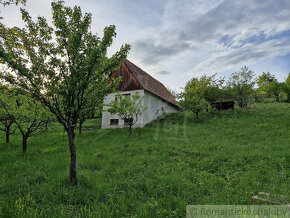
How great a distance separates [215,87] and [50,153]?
19.0m

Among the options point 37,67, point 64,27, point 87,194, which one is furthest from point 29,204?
point 64,27

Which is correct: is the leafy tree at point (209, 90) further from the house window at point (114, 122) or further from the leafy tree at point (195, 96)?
the house window at point (114, 122)

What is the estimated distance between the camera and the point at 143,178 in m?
5.79

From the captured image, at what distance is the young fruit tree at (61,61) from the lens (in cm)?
475

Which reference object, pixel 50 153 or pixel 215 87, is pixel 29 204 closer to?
pixel 50 153

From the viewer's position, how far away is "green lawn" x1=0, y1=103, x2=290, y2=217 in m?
4.10

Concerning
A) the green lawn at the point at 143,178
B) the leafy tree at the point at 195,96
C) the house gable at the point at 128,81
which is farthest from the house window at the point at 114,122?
the green lawn at the point at 143,178

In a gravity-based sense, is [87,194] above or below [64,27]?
below

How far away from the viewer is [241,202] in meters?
4.09

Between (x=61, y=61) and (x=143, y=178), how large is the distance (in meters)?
4.85

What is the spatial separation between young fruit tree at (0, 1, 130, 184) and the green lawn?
118cm

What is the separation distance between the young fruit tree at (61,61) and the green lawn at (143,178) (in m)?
1.18

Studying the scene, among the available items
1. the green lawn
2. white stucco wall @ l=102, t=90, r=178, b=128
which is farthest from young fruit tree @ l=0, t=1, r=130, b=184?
white stucco wall @ l=102, t=90, r=178, b=128

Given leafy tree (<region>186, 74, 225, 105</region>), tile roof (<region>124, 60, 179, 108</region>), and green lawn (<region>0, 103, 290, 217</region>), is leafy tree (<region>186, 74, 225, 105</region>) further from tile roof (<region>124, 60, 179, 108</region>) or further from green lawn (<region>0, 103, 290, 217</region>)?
green lawn (<region>0, 103, 290, 217</region>)
